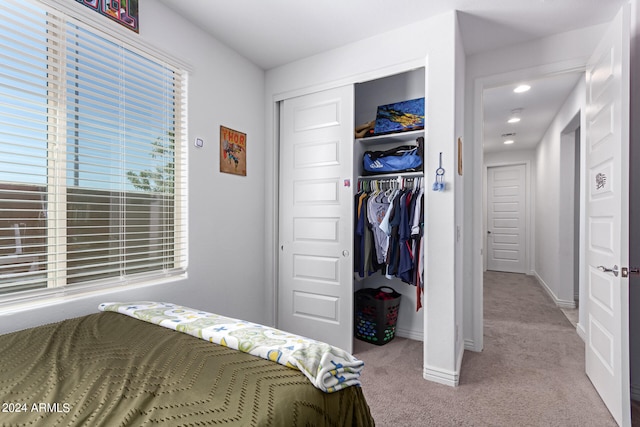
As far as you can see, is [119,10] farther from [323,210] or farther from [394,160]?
[394,160]

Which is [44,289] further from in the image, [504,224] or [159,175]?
[504,224]

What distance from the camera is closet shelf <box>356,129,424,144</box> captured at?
2566 millimetres

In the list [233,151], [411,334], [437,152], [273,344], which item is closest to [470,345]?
[411,334]

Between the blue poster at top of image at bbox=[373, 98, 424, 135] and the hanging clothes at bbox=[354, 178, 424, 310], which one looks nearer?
the hanging clothes at bbox=[354, 178, 424, 310]

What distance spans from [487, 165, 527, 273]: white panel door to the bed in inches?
247

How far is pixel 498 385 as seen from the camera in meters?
2.08

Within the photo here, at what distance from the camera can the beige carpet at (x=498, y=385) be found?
1749mm

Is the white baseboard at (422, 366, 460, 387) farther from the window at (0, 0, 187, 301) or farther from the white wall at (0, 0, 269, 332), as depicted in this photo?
the window at (0, 0, 187, 301)

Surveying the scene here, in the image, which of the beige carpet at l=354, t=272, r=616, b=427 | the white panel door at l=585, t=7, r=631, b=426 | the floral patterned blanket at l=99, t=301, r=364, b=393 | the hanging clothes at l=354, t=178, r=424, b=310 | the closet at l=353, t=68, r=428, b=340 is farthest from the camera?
the closet at l=353, t=68, r=428, b=340

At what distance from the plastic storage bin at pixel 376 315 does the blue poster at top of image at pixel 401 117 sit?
1.47 meters

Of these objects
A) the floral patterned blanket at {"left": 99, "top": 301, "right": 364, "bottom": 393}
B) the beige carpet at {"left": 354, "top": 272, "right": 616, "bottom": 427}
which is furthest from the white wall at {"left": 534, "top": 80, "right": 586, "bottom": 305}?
the floral patterned blanket at {"left": 99, "top": 301, "right": 364, "bottom": 393}

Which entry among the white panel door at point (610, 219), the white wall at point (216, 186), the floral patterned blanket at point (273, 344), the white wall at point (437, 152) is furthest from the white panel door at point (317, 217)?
the white panel door at point (610, 219)

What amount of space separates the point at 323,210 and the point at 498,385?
176 cm

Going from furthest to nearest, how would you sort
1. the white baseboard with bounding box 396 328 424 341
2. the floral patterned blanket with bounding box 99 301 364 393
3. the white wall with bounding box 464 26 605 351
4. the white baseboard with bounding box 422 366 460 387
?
the white baseboard with bounding box 396 328 424 341 < the white wall with bounding box 464 26 605 351 < the white baseboard with bounding box 422 366 460 387 < the floral patterned blanket with bounding box 99 301 364 393
